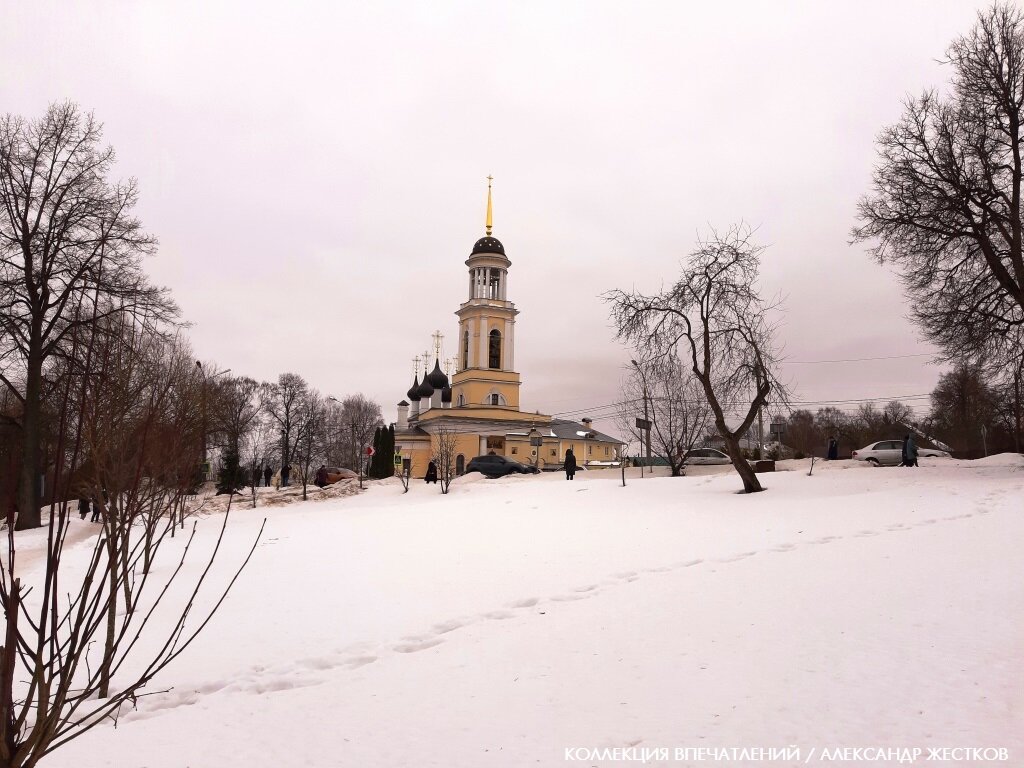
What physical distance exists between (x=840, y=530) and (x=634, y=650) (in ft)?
24.3

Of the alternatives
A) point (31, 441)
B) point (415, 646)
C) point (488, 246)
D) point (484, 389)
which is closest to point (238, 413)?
point (484, 389)

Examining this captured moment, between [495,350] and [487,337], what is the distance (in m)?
1.73

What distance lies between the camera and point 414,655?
20.4ft

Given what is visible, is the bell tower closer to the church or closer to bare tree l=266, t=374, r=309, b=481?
the church

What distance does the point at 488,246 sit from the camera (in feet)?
203

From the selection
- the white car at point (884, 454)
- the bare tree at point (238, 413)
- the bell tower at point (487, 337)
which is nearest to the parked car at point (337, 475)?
the bare tree at point (238, 413)

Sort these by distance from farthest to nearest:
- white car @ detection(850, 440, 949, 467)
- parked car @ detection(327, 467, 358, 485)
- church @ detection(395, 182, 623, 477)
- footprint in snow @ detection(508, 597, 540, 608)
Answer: church @ detection(395, 182, 623, 477) → parked car @ detection(327, 467, 358, 485) → white car @ detection(850, 440, 949, 467) → footprint in snow @ detection(508, 597, 540, 608)

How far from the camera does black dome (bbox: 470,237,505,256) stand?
203ft

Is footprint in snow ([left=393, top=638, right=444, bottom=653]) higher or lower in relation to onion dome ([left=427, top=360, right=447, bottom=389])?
lower

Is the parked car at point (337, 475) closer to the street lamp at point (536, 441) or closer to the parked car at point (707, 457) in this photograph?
the street lamp at point (536, 441)

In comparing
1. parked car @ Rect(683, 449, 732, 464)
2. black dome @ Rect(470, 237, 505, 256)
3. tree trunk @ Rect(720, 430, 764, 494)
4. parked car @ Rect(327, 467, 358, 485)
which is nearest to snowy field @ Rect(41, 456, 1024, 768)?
tree trunk @ Rect(720, 430, 764, 494)

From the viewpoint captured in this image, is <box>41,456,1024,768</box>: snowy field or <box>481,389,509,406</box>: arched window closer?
<box>41,456,1024,768</box>: snowy field

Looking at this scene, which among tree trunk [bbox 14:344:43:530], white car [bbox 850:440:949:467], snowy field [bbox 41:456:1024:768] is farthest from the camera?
white car [bbox 850:440:949:467]

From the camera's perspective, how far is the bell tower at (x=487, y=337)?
5947 centimetres
